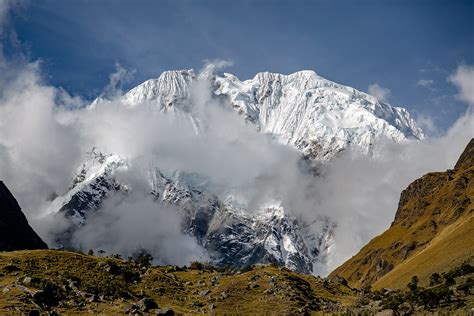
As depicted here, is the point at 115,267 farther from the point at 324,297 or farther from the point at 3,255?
the point at 324,297

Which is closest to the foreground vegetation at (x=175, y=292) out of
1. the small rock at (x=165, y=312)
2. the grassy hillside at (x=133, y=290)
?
the grassy hillside at (x=133, y=290)

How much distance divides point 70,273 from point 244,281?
3918 centimetres

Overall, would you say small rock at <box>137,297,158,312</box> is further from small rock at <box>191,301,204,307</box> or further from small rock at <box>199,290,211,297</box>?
small rock at <box>199,290,211,297</box>

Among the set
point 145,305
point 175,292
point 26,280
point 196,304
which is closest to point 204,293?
point 175,292

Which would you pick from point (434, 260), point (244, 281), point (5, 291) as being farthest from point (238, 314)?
point (434, 260)

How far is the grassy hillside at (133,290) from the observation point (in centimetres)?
9162

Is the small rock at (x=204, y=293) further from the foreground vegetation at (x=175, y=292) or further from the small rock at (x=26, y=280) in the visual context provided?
the small rock at (x=26, y=280)

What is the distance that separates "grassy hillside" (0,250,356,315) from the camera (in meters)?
91.6

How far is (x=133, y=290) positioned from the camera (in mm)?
112438

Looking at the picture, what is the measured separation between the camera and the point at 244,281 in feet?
414

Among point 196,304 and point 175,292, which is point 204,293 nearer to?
point 175,292

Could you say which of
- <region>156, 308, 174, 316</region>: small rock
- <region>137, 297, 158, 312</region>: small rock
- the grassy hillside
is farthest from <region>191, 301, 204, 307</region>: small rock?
<region>156, 308, 174, 316</region>: small rock

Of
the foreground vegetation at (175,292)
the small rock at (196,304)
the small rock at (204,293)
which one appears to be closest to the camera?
the foreground vegetation at (175,292)

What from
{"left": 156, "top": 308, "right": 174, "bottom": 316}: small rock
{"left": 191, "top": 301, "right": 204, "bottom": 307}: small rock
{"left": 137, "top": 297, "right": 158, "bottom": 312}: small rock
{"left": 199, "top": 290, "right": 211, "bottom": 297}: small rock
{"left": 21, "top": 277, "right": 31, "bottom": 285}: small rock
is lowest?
{"left": 156, "top": 308, "right": 174, "bottom": 316}: small rock
